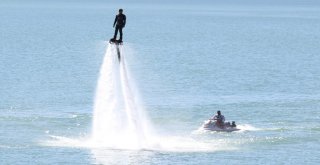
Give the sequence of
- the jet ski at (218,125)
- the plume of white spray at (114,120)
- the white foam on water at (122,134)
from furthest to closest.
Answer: the jet ski at (218,125) → the white foam on water at (122,134) → the plume of white spray at (114,120)

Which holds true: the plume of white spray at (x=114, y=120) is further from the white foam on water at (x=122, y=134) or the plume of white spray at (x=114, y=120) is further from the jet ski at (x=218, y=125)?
the jet ski at (x=218, y=125)

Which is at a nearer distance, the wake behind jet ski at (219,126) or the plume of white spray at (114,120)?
the plume of white spray at (114,120)

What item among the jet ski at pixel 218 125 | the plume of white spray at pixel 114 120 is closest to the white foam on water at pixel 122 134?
the plume of white spray at pixel 114 120

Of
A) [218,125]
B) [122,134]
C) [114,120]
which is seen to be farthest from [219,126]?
[114,120]

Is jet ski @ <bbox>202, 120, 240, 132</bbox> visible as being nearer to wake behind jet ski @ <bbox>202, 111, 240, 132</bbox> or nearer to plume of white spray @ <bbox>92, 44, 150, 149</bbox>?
wake behind jet ski @ <bbox>202, 111, 240, 132</bbox>

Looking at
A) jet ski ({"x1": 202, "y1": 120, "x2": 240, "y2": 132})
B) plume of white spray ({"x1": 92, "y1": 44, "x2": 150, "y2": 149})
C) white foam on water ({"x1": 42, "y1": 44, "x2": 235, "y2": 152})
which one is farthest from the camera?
jet ski ({"x1": 202, "y1": 120, "x2": 240, "y2": 132})

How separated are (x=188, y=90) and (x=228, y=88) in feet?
21.4

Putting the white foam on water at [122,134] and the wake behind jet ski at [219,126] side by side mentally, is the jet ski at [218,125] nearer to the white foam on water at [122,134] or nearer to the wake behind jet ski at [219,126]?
the wake behind jet ski at [219,126]

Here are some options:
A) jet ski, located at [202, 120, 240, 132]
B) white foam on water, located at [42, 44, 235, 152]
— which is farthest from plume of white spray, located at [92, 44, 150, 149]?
jet ski, located at [202, 120, 240, 132]

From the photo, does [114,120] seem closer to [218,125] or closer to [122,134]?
[122,134]

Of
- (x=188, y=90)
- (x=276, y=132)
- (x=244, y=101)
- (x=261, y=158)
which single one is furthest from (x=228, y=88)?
(x=261, y=158)

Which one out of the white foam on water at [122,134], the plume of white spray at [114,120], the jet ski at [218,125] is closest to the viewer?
the plume of white spray at [114,120]

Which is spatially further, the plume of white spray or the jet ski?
the jet ski

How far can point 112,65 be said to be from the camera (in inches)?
3922
